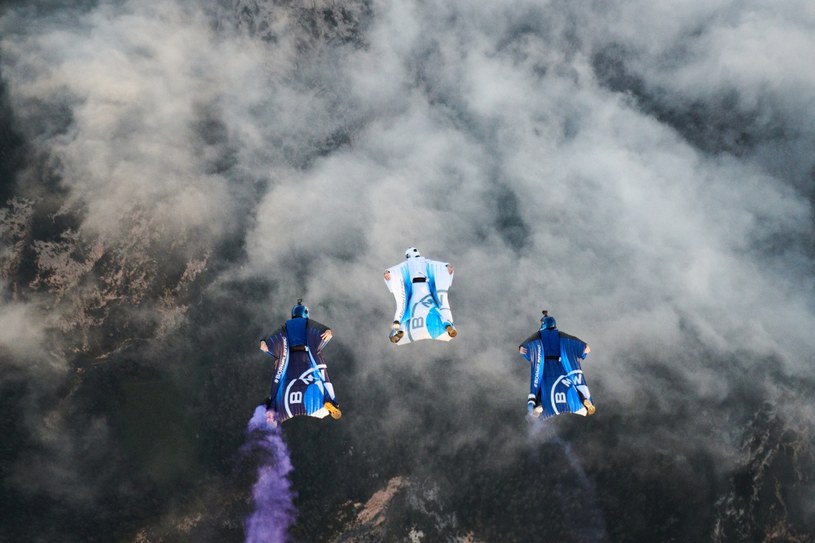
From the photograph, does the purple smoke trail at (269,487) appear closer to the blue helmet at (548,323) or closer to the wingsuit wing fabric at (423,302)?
the wingsuit wing fabric at (423,302)

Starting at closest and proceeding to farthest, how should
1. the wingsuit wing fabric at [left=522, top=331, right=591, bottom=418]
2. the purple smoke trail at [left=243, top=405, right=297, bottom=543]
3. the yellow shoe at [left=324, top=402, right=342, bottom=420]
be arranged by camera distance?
1. the yellow shoe at [left=324, top=402, right=342, bottom=420]
2. the wingsuit wing fabric at [left=522, top=331, right=591, bottom=418]
3. the purple smoke trail at [left=243, top=405, right=297, bottom=543]

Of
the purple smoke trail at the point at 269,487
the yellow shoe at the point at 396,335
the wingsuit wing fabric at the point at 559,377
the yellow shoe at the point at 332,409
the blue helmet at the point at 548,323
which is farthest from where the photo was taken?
the purple smoke trail at the point at 269,487

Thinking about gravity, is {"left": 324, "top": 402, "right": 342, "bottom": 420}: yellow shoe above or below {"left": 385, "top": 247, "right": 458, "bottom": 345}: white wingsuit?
below

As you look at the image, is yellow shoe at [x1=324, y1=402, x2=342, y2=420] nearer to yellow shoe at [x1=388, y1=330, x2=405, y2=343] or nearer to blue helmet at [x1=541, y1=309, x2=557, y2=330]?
yellow shoe at [x1=388, y1=330, x2=405, y2=343]

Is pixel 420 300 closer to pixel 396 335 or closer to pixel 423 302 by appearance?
pixel 423 302

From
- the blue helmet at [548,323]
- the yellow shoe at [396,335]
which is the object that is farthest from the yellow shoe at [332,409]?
the blue helmet at [548,323]

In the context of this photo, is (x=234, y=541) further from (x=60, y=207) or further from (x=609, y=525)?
(x=60, y=207)

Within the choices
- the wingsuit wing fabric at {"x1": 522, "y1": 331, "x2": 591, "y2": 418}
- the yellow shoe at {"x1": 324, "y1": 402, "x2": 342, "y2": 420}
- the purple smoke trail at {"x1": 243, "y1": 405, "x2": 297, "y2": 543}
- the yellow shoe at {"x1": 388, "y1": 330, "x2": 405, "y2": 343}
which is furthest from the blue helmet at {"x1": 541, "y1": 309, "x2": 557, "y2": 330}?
the purple smoke trail at {"x1": 243, "y1": 405, "x2": 297, "y2": 543}

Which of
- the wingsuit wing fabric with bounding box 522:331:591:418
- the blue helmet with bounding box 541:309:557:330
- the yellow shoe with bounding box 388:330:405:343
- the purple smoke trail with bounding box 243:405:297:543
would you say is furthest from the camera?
the purple smoke trail with bounding box 243:405:297:543

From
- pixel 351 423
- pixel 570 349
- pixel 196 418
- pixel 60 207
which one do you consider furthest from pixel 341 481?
pixel 60 207
